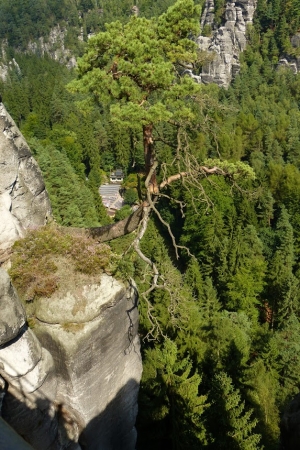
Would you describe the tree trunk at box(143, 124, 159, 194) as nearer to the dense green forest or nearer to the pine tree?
the dense green forest

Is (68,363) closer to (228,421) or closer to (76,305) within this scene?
(76,305)

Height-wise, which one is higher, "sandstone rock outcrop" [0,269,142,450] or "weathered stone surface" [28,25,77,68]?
"sandstone rock outcrop" [0,269,142,450]

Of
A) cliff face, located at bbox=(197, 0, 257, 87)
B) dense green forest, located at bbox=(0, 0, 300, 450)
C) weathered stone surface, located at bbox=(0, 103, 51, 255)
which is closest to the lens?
weathered stone surface, located at bbox=(0, 103, 51, 255)

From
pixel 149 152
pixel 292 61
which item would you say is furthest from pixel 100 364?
pixel 292 61

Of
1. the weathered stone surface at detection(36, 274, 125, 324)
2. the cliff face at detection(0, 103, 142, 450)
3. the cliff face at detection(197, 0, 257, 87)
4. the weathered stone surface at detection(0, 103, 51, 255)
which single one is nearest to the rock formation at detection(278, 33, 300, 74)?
the cliff face at detection(197, 0, 257, 87)

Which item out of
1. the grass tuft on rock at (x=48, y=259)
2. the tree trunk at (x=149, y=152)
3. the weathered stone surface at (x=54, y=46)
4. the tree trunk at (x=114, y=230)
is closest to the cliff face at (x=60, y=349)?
the grass tuft on rock at (x=48, y=259)

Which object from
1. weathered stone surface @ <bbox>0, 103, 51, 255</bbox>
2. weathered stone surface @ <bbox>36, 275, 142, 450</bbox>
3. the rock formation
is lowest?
the rock formation

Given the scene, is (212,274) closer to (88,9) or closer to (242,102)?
(242,102)
